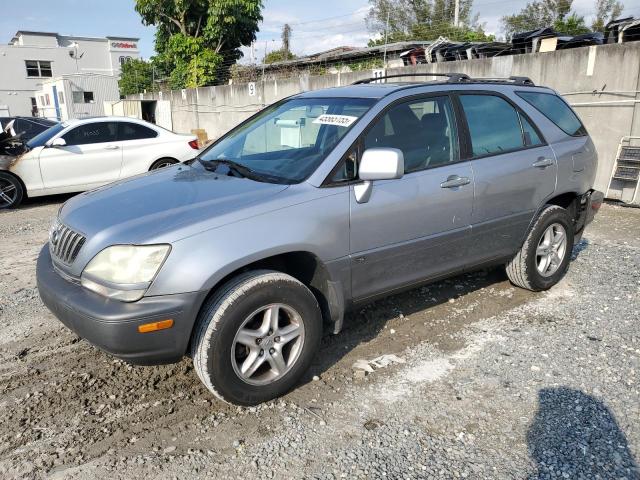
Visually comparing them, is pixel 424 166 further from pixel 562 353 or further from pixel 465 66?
pixel 465 66

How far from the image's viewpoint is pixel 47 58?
4631 cm

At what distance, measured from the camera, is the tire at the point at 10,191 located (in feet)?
28.3

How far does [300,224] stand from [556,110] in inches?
120

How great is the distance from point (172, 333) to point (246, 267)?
1.86ft

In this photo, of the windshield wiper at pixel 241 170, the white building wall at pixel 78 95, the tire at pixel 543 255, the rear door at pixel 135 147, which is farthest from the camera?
the white building wall at pixel 78 95

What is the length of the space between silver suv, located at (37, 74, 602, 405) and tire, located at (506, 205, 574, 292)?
0.02 m

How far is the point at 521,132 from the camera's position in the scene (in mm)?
4285

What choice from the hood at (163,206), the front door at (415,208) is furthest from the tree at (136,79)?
the front door at (415,208)

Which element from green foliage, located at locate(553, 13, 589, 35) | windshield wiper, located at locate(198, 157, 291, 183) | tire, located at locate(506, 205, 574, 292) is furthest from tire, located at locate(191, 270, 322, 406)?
green foliage, located at locate(553, 13, 589, 35)

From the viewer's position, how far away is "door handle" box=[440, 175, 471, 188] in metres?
3.62

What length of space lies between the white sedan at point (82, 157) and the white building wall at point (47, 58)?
31901 mm

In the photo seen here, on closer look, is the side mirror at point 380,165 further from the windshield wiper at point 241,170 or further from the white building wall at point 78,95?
the white building wall at point 78,95

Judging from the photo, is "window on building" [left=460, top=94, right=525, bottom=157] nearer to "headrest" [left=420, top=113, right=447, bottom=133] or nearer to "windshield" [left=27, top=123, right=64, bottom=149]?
"headrest" [left=420, top=113, right=447, bottom=133]

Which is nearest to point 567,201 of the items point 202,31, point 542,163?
point 542,163
